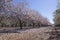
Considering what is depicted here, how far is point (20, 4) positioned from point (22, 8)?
1865 millimetres

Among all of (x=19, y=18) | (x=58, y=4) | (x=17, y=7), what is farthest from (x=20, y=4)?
(x=58, y=4)

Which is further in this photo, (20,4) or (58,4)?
(20,4)

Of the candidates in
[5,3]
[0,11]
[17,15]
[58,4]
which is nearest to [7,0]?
[5,3]

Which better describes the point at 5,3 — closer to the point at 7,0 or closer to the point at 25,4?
the point at 7,0

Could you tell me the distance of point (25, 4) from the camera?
159ft

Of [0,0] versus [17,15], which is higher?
[0,0]

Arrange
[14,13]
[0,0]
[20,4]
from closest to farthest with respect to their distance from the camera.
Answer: [0,0] < [14,13] < [20,4]

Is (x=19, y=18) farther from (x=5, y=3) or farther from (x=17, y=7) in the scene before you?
(x=5, y=3)

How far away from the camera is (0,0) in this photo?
2694 centimetres

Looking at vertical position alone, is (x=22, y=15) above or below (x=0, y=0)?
below

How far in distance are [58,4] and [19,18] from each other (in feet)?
50.7

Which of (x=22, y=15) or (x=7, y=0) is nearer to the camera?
(x=7, y=0)

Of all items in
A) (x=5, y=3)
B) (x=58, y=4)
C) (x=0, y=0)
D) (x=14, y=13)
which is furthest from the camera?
(x=14, y=13)

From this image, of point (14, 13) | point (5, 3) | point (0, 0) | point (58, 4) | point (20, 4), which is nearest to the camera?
point (0, 0)
